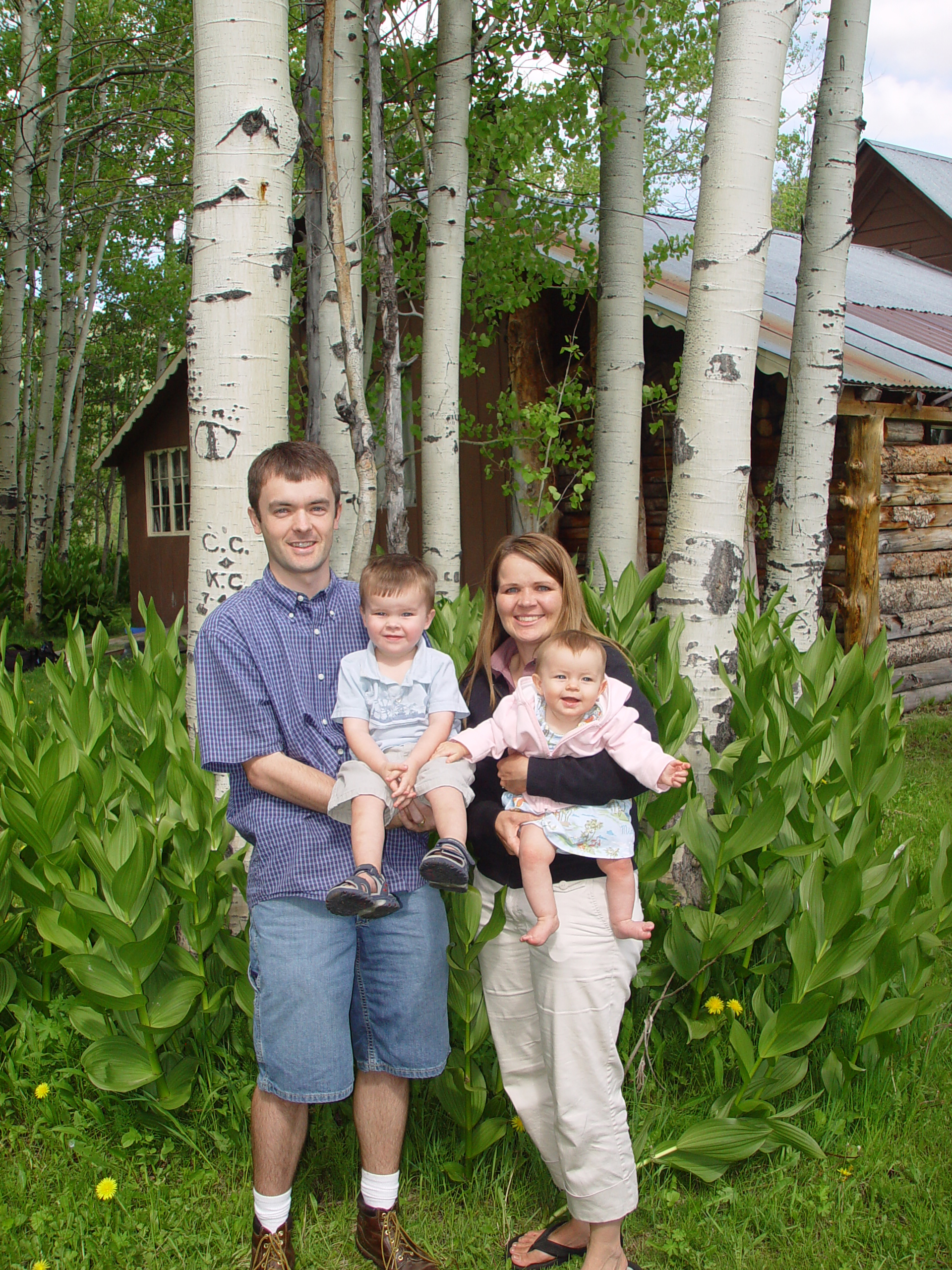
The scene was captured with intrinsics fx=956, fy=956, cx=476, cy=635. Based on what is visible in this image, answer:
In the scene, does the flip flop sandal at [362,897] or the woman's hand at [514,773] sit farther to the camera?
the woman's hand at [514,773]

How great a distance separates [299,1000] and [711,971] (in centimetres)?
137

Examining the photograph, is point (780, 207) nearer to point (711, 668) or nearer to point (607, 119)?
point (607, 119)

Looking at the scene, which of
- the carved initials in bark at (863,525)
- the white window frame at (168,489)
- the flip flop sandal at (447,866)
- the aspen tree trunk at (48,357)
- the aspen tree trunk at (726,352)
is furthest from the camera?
the white window frame at (168,489)

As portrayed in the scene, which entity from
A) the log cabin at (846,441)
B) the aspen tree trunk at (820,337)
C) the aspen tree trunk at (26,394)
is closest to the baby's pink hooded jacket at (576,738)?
the aspen tree trunk at (820,337)

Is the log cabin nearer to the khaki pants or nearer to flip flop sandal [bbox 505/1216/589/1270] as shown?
the khaki pants

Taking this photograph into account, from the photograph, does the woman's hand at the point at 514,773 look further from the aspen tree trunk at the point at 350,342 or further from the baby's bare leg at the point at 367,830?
the aspen tree trunk at the point at 350,342

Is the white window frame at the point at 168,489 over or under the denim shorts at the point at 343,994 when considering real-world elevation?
over

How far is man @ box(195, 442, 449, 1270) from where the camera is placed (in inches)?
81.7

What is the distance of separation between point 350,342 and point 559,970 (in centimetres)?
350

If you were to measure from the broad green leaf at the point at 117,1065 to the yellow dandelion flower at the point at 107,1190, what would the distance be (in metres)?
0.21

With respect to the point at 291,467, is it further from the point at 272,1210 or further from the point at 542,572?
the point at 272,1210

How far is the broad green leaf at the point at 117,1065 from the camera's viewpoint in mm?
2383

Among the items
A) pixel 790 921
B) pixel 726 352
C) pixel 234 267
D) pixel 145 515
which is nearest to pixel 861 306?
pixel 726 352

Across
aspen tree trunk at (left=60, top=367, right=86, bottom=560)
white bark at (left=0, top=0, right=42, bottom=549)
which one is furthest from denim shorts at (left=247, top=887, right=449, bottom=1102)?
aspen tree trunk at (left=60, top=367, right=86, bottom=560)
